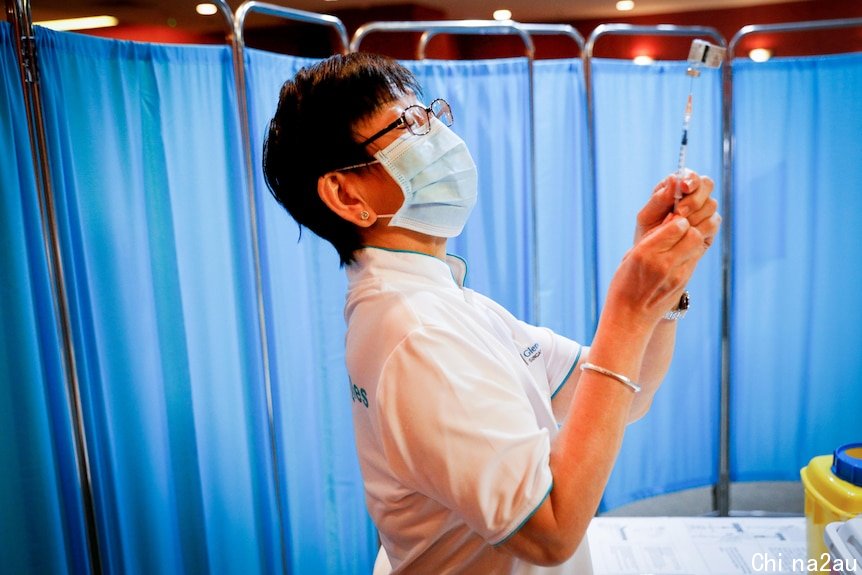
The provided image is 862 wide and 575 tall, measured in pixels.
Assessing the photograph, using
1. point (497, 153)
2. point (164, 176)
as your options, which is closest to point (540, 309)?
point (497, 153)

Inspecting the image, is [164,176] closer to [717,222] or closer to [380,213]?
[380,213]

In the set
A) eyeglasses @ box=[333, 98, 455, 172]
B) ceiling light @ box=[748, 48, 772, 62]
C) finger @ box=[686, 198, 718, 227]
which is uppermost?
ceiling light @ box=[748, 48, 772, 62]

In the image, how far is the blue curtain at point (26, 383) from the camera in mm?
1446

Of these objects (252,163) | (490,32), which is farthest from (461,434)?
(490,32)

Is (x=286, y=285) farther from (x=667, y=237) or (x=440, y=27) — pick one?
(x=667, y=237)

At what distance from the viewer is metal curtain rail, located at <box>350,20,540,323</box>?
2.05 meters

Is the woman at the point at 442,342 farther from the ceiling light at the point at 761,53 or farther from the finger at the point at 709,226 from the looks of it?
the ceiling light at the point at 761,53

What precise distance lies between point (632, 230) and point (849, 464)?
148cm

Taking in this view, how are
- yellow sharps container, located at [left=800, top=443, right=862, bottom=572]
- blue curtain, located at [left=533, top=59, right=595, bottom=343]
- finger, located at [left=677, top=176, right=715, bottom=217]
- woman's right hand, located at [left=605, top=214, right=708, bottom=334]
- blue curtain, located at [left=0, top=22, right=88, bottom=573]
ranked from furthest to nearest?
blue curtain, located at [left=533, top=59, right=595, bottom=343], blue curtain, located at [left=0, top=22, right=88, bottom=573], yellow sharps container, located at [left=800, top=443, right=862, bottom=572], finger, located at [left=677, top=176, right=715, bottom=217], woman's right hand, located at [left=605, top=214, right=708, bottom=334]

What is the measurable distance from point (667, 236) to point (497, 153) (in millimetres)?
1601

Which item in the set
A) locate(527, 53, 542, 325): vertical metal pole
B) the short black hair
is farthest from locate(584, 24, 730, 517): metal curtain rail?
the short black hair

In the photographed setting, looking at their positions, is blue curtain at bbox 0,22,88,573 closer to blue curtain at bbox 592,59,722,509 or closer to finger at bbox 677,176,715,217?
finger at bbox 677,176,715,217

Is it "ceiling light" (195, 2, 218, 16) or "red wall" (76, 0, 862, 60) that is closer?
"ceiling light" (195, 2, 218, 16)

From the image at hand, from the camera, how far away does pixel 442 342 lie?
0.74m
